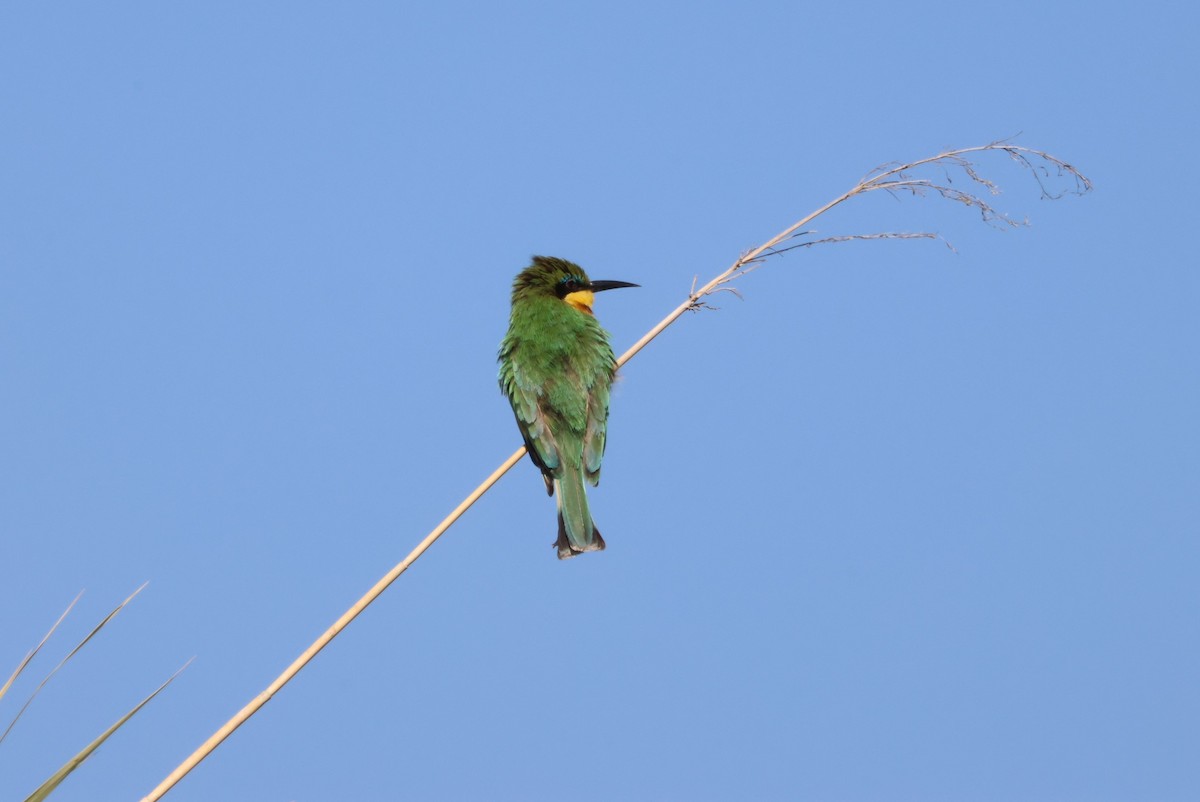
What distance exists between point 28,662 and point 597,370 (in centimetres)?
300

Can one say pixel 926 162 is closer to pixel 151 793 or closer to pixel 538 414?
pixel 538 414

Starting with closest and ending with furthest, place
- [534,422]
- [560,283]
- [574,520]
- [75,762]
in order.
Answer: [75,762]
[574,520]
[534,422]
[560,283]

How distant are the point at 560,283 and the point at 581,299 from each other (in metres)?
0.11

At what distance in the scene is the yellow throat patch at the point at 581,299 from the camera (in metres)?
5.32

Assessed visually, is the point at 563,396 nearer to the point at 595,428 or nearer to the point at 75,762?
the point at 595,428

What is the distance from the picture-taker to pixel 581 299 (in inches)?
210

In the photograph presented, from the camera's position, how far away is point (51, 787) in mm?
1729

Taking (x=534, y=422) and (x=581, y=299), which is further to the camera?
(x=581, y=299)

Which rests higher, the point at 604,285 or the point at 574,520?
the point at 604,285

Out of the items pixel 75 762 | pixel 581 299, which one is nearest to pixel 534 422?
Result: pixel 581 299

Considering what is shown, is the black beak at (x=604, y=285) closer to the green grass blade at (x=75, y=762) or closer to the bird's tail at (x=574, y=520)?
the bird's tail at (x=574, y=520)

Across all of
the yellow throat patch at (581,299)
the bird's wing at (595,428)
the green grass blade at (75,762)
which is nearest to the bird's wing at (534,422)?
the bird's wing at (595,428)

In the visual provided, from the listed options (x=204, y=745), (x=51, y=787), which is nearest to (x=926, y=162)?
(x=204, y=745)

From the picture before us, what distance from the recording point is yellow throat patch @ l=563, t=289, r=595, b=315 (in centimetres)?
532
